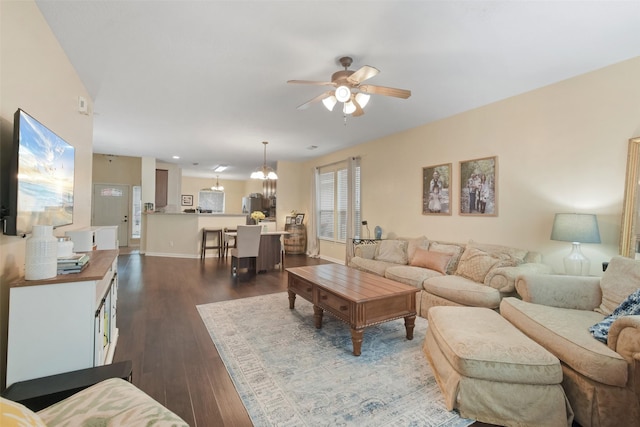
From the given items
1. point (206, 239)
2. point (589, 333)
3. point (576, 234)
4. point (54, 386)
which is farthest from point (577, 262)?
point (206, 239)

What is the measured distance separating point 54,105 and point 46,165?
776 millimetres

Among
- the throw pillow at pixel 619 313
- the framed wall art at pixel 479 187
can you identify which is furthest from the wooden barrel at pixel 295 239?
the throw pillow at pixel 619 313

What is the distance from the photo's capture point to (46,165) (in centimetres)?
189

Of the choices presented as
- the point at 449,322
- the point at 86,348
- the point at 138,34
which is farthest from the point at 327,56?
the point at 86,348

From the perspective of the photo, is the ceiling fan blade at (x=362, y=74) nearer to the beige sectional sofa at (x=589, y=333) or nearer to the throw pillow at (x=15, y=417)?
the beige sectional sofa at (x=589, y=333)

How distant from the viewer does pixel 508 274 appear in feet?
9.22

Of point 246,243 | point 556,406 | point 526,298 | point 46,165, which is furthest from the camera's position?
point 246,243

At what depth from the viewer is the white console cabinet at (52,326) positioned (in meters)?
1.45

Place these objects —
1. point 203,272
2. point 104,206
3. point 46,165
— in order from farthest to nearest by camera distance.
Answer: point 104,206
point 203,272
point 46,165

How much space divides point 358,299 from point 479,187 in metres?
2.54

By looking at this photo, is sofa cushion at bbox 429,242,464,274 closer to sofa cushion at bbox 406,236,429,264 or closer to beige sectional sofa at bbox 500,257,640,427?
sofa cushion at bbox 406,236,429,264

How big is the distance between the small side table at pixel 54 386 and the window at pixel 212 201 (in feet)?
40.4

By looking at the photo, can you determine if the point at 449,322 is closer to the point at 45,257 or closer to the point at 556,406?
the point at 556,406

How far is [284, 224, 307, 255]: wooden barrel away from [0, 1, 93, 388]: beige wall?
214 inches
